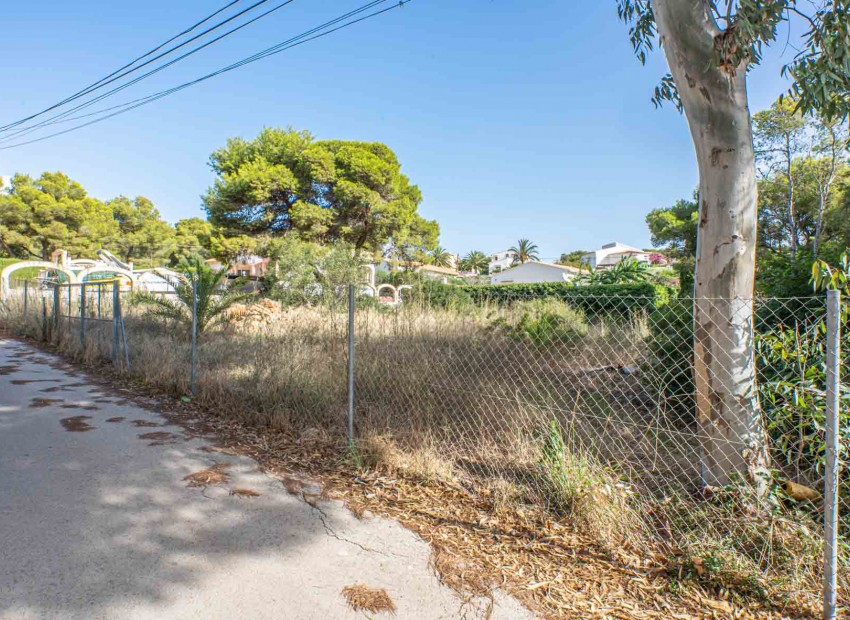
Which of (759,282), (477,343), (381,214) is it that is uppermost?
(381,214)

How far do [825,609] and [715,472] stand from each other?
1.10 metres

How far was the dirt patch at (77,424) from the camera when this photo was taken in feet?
16.0

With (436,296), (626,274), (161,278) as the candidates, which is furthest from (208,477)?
(161,278)

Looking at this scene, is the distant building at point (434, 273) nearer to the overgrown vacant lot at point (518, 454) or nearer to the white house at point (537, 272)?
the overgrown vacant lot at point (518, 454)

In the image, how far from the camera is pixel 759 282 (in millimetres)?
4691

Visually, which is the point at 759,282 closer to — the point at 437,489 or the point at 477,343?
the point at 477,343

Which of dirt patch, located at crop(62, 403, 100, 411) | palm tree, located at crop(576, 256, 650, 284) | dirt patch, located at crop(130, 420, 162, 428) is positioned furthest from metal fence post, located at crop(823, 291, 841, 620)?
palm tree, located at crop(576, 256, 650, 284)

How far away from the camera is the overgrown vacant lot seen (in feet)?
8.23

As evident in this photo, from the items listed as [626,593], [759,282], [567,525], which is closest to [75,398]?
[567,525]

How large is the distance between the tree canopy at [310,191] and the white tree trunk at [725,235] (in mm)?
25935

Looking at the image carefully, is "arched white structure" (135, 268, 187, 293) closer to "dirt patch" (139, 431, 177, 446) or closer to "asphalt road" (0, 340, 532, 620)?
"dirt patch" (139, 431, 177, 446)

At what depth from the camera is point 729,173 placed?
120 inches

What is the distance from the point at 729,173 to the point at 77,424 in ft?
21.7

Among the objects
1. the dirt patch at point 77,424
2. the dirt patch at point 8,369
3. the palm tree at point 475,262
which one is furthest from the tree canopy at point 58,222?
the palm tree at point 475,262
